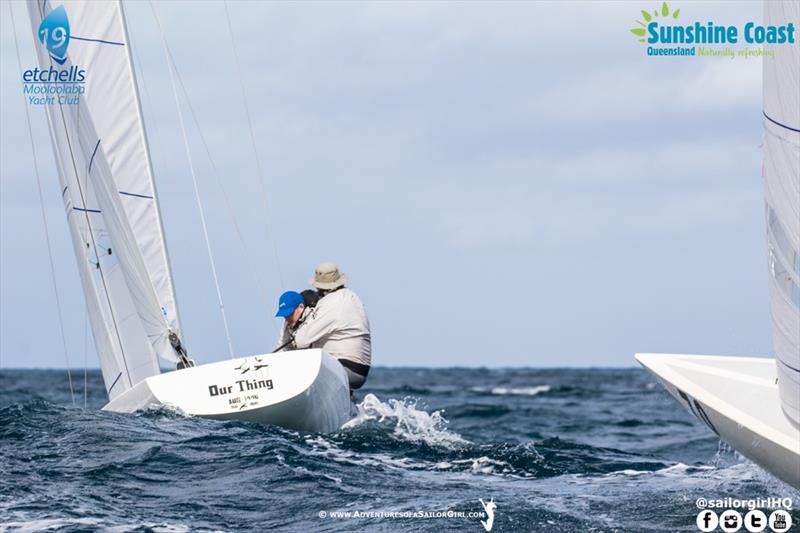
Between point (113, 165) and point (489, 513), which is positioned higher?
point (113, 165)

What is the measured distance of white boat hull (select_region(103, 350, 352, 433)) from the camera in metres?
8.80

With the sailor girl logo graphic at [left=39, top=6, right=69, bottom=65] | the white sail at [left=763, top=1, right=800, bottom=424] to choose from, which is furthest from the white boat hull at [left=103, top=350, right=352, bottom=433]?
the sailor girl logo graphic at [left=39, top=6, right=69, bottom=65]

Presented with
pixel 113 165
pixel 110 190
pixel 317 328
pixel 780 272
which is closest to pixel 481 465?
pixel 317 328

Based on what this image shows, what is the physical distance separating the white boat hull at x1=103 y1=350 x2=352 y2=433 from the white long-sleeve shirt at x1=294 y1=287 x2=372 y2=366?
0.68 meters

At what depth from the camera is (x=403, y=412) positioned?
1059 centimetres

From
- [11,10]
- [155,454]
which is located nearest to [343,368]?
[155,454]

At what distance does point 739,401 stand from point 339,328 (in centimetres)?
355

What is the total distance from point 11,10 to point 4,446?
591cm

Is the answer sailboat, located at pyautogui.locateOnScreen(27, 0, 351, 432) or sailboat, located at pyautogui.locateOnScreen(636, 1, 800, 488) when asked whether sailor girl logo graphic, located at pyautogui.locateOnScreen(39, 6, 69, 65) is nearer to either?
sailboat, located at pyautogui.locateOnScreen(27, 0, 351, 432)

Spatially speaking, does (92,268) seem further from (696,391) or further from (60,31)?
(696,391)

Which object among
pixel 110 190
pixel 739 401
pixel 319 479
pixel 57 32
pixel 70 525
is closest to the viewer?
pixel 70 525

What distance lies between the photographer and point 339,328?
994 cm

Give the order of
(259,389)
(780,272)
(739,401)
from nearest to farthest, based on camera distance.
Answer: (780,272), (739,401), (259,389)

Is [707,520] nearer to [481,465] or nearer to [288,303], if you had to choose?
[481,465]
